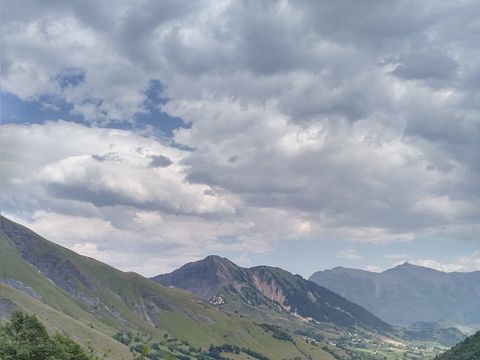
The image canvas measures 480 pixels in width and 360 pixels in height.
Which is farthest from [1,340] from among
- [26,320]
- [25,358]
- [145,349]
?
[145,349]

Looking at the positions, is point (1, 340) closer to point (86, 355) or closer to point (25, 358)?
point (25, 358)

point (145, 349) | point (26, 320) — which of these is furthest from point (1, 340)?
point (145, 349)

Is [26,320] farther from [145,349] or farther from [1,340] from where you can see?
[145,349]

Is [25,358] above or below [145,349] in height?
below

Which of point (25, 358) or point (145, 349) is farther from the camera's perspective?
point (25, 358)

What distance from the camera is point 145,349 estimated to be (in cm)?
4744

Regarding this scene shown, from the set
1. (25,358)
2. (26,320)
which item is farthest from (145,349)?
(26,320)

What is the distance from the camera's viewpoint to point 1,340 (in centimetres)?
7325

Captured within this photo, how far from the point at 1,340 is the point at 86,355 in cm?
1310

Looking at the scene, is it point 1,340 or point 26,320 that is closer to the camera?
point 1,340

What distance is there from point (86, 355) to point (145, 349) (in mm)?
38072

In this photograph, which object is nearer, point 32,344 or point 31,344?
point 31,344

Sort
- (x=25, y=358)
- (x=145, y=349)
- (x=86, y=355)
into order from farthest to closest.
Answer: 1. (x=86, y=355)
2. (x=25, y=358)
3. (x=145, y=349)

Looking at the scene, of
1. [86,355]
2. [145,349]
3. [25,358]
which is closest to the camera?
[145,349]
